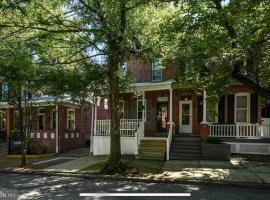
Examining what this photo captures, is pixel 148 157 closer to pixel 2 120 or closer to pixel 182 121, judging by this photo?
pixel 182 121

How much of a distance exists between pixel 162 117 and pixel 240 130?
5600 mm

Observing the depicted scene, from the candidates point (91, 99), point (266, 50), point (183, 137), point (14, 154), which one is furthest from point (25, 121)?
Answer: point (266, 50)

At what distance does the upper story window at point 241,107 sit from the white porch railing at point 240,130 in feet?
3.67

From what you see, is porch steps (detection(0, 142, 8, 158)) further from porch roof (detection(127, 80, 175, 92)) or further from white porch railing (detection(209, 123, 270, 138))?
white porch railing (detection(209, 123, 270, 138))

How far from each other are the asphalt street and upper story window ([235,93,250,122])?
416 inches

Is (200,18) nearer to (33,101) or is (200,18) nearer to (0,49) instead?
(0,49)

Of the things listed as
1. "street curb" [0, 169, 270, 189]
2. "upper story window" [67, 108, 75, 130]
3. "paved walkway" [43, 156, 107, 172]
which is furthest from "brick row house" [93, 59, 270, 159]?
"street curb" [0, 169, 270, 189]

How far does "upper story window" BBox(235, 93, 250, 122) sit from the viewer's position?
2305 cm

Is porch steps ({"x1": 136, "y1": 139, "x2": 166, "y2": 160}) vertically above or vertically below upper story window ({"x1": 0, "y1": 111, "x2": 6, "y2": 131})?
below

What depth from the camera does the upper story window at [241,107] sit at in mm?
23047

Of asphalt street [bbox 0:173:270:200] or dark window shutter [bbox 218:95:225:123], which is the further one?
dark window shutter [bbox 218:95:225:123]

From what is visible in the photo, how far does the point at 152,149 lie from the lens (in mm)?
21750

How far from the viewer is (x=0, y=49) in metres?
17.1

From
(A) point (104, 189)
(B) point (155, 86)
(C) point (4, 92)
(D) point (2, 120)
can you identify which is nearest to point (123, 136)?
(B) point (155, 86)
